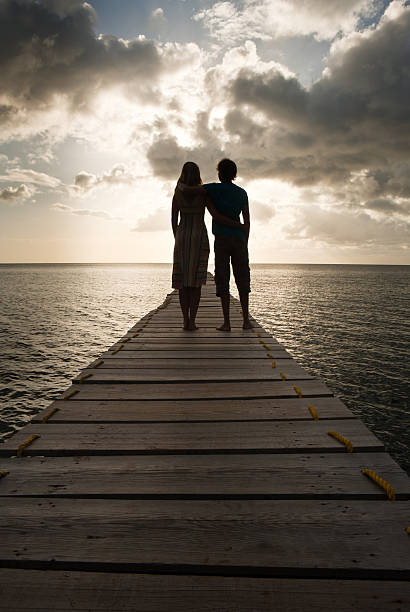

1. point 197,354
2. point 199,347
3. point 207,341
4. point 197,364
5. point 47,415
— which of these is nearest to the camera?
point 47,415

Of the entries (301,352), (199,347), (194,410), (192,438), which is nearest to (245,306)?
(199,347)

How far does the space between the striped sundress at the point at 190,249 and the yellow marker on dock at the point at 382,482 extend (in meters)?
3.93

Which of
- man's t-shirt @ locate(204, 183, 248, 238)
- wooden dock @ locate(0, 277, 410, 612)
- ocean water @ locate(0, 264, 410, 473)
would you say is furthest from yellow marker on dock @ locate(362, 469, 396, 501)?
ocean water @ locate(0, 264, 410, 473)

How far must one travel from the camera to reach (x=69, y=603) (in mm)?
1156

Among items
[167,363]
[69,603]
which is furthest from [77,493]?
[167,363]

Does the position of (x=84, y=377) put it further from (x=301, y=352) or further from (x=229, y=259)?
(x=301, y=352)

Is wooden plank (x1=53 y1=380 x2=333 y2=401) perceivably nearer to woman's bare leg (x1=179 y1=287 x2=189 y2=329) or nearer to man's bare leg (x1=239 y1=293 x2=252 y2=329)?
woman's bare leg (x1=179 y1=287 x2=189 y2=329)

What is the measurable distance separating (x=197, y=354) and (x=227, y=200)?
2534 mm

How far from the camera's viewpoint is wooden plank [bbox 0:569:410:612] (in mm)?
1147

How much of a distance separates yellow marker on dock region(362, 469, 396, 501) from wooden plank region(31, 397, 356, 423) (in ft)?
2.36

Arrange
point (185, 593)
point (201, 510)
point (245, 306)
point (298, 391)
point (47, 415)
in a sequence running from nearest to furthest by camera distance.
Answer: point (185, 593) < point (201, 510) < point (47, 415) < point (298, 391) < point (245, 306)

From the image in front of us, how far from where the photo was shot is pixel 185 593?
1.20m

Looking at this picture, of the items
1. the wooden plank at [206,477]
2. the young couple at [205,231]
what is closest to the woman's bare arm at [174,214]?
the young couple at [205,231]

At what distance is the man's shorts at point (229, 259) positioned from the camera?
553cm
